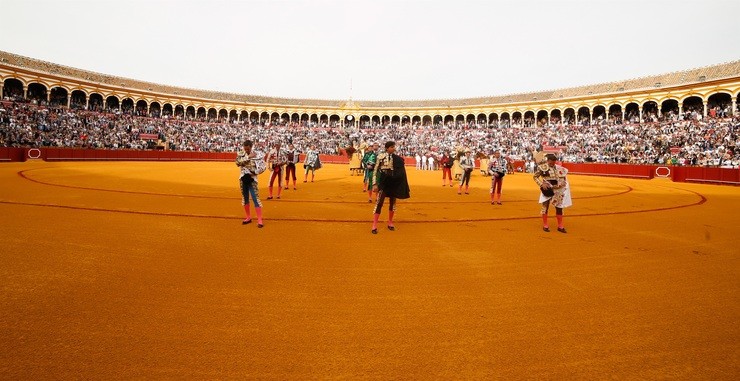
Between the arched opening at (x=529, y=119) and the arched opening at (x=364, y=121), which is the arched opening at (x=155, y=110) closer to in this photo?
the arched opening at (x=364, y=121)

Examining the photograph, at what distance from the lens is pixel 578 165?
28453 mm

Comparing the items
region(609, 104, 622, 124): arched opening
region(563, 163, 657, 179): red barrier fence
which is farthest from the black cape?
region(609, 104, 622, 124): arched opening

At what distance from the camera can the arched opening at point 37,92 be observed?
40.3 m

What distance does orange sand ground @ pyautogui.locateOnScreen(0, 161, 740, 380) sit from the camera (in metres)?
→ 2.11

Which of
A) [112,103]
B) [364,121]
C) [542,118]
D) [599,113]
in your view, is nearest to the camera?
[599,113]

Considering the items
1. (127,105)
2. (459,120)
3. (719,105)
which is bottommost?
(127,105)

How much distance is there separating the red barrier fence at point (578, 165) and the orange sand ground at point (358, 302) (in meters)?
18.3

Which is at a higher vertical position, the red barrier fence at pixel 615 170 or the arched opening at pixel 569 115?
the arched opening at pixel 569 115

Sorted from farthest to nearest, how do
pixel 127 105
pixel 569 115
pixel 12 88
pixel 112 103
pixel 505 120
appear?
1. pixel 505 120
2. pixel 127 105
3. pixel 569 115
4. pixel 112 103
5. pixel 12 88

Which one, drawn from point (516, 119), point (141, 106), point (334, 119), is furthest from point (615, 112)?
point (141, 106)

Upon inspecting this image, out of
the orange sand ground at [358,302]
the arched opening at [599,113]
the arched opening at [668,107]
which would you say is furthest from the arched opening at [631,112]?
the orange sand ground at [358,302]

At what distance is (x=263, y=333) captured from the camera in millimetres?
2420

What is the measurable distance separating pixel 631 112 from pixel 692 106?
18.1 ft

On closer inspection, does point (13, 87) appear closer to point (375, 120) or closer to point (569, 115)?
point (375, 120)
